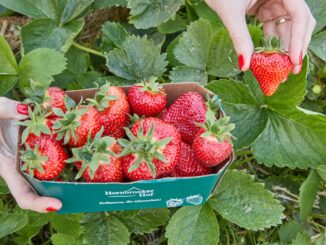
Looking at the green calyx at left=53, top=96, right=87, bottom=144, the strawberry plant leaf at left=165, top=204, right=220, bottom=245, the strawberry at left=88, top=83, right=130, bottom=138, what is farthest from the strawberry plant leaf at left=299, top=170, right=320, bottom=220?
the green calyx at left=53, top=96, right=87, bottom=144

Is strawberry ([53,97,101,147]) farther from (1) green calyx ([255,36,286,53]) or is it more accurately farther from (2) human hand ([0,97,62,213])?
(1) green calyx ([255,36,286,53])

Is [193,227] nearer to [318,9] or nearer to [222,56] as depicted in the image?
[222,56]

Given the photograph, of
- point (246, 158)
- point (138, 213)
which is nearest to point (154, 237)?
point (138, 213)

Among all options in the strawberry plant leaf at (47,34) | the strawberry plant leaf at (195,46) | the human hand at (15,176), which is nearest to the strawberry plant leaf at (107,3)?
the strawberry plant leaf at (47,34)

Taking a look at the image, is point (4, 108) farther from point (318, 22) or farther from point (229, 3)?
point (318, 22)

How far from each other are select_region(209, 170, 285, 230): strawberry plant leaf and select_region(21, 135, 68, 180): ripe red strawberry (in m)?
0.48

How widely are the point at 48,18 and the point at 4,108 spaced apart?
50 centimetres

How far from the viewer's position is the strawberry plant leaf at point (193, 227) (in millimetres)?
1182

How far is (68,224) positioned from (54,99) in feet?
1.56

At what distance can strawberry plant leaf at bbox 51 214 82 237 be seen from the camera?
124 cm

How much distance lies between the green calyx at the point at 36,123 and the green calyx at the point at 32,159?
26 millimetres

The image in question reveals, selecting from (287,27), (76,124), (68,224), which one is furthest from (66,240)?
(287,27)

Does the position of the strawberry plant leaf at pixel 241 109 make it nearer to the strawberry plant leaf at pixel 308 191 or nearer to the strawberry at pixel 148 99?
the strawberry plant leaf at pixel 308 191

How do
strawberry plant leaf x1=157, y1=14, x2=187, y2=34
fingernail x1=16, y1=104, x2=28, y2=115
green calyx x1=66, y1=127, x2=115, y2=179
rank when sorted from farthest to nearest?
strawberry plant leaf x1=157, y1=14, x2=187, y2=34 < fingernail x1=16, y1=104, x2=28, y2=115 < green calyx x1=66, y1=127, x2=115, y2=179
